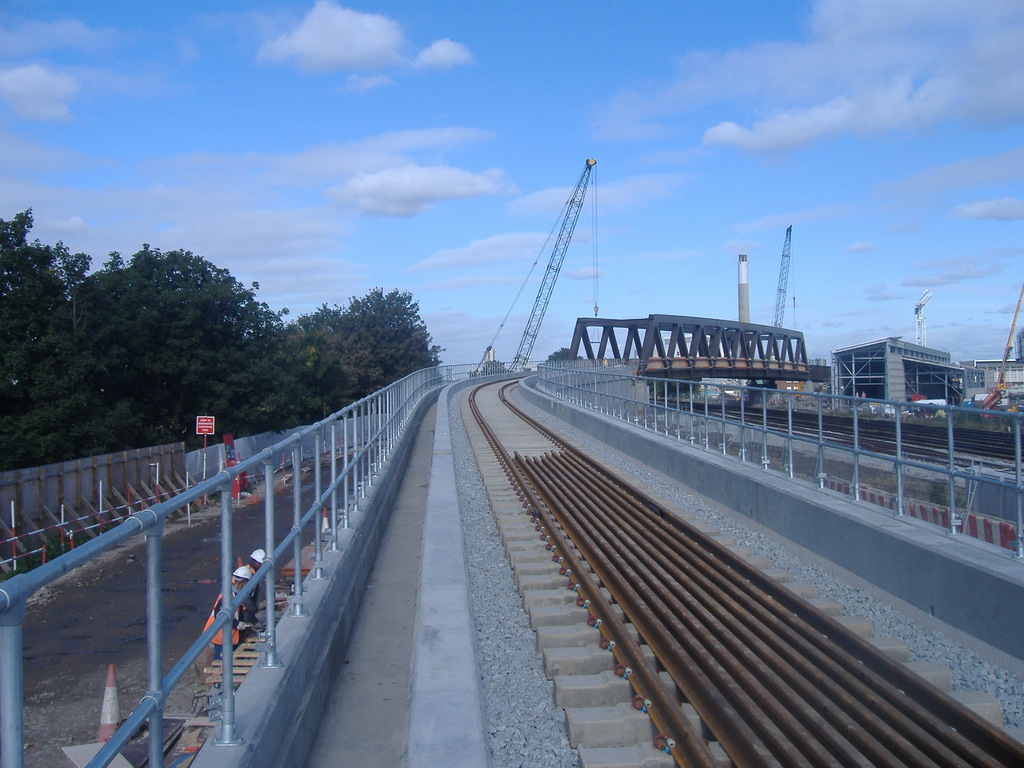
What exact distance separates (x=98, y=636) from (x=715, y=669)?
38.6 feet

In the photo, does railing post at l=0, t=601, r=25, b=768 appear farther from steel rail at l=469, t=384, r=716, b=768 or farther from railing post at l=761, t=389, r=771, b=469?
railing post at l=761, t=389, r=771, b=469

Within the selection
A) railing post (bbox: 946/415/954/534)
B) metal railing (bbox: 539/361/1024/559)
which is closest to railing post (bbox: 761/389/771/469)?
metal railing (bbox: 539/361/1024/559)

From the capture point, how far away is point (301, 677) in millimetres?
5020

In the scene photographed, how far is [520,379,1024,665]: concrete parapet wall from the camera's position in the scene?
6387mm

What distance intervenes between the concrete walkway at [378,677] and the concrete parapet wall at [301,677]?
10cm

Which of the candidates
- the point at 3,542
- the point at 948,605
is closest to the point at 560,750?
the point at 948,605

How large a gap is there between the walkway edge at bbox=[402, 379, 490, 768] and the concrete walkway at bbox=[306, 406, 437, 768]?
0.65ft

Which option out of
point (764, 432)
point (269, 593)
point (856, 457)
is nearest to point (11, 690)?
point (269, 593)

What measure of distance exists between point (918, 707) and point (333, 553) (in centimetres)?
469

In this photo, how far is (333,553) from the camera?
7461 mm

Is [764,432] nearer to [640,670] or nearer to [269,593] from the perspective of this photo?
[640,670]

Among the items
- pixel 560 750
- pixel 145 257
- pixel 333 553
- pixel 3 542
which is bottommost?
pixel 3 542

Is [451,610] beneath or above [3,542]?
above

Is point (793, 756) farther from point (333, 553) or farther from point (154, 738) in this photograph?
point (333, 553)
